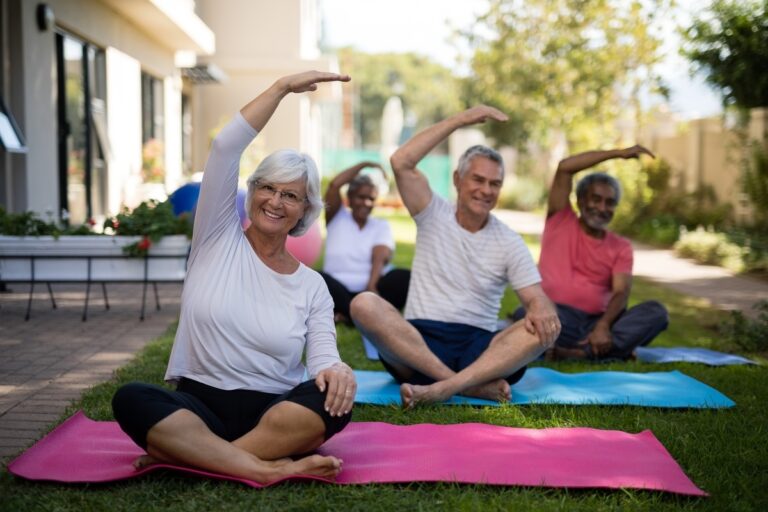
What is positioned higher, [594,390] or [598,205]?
[598,205]

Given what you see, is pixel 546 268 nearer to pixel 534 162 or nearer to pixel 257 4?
pixel 257 4

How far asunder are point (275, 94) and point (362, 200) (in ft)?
14.4

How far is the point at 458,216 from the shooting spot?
5.29m

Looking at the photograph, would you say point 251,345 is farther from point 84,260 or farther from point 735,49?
point 735,49

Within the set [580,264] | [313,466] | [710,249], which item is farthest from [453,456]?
[710,249]

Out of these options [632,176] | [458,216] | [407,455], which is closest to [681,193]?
[632,176]

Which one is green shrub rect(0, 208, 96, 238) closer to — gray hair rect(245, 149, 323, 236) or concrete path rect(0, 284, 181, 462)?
concrete path rect(0, 284, 181, 462)

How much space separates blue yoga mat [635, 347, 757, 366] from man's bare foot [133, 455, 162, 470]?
13.0 ft

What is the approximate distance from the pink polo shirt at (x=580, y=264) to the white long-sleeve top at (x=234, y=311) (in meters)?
3.23

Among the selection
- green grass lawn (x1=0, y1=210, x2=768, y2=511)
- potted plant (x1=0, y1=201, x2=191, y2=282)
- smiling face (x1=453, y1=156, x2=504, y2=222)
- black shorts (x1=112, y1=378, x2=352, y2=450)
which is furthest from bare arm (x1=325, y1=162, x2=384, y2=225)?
black shorts (x1=112, y1=378, x2=352, y2=450)

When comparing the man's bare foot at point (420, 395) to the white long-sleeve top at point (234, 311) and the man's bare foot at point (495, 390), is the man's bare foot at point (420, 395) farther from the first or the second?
the white long-sleeve top at point (234, 311)

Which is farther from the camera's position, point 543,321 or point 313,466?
point 543,321

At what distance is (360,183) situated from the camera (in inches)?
307

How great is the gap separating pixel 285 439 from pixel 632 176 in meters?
16.5
